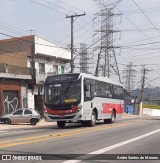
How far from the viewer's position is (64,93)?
77.7ft

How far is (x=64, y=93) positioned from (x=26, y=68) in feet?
57.5

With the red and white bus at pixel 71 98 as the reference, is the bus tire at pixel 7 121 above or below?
below

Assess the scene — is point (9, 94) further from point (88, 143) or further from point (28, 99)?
point (88, 143)

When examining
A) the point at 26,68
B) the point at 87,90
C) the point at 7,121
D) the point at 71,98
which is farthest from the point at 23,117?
the point at 26,68

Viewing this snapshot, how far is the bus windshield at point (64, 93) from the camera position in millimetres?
23484

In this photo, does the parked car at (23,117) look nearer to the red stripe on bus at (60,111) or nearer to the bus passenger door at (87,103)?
the red stripe on bus at (60,111)

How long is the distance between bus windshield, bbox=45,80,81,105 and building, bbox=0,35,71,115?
37.8 ft

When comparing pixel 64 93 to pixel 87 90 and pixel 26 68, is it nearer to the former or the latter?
pixel 87 90

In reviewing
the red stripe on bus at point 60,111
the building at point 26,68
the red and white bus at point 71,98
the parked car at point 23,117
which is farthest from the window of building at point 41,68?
the red stripe on bus at point 60,111

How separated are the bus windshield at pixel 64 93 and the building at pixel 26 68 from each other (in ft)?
37.8

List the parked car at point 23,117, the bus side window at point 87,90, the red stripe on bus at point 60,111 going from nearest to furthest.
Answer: the red stripe on bus at point 60,111
the bus side window at point 87,90
the parked car at point 23,117

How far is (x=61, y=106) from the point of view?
23656 mm

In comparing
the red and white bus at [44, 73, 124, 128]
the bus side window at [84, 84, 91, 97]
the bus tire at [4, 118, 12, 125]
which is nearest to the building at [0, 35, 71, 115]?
the bus tire at [4, 118, 12, 125]

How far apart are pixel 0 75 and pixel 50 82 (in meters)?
12.4
